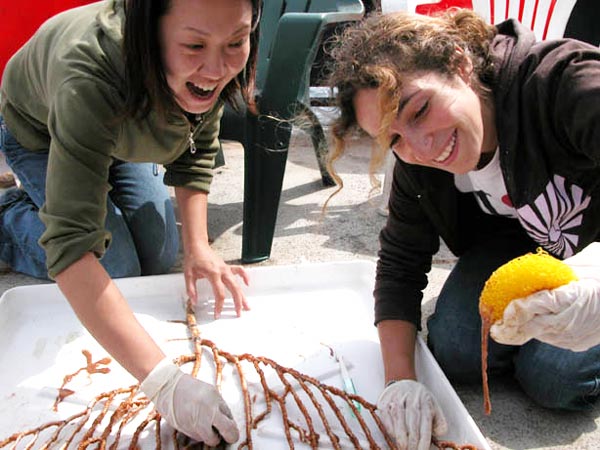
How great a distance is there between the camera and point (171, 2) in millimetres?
920

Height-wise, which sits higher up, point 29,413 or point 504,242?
point 504,242

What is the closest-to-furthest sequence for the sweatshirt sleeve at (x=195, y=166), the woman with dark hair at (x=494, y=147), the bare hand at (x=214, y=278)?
the woman with dark hair at (x=494, y=147) < the bare hand at (x=214, y=278) < the sweatshirt sleeve at (x=195, y=166)

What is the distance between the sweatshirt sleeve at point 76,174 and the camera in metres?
0.93

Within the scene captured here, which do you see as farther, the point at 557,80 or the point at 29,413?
the point at 29,413

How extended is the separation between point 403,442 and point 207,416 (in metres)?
0.31

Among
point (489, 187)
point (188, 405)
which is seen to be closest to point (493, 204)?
point (489, 187)

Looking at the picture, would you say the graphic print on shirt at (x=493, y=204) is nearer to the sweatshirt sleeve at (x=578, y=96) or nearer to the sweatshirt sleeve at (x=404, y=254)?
the sweatshirt sleeve at (x=404, y=254)

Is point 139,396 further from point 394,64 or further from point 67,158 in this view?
point 394,64

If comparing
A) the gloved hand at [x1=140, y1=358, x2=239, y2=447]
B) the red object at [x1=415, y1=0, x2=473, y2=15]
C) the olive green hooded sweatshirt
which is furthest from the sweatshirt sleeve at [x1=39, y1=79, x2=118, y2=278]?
the red object at [x1=415, y1=0, x2=473, y2=15]

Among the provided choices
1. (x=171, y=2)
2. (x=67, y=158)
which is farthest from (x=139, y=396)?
(x=171, y=2)

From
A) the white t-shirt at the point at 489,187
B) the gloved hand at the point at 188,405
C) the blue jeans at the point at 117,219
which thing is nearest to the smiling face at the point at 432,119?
the white t-shirt at the point at 489,187

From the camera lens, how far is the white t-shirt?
104 cm

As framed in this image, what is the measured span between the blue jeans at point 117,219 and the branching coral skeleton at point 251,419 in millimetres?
468

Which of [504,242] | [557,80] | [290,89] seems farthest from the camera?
[290,89]
